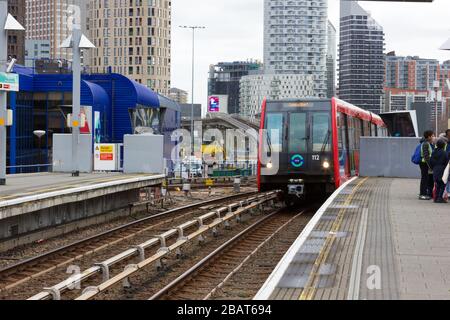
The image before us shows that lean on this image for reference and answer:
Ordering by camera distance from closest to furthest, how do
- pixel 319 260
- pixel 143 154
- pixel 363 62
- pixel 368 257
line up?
1. pixel 319 260
2. pixel 368 257
3. pixel 143 154
4. pixel 363 62

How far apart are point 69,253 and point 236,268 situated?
3.78 m

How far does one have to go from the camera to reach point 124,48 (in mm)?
162750

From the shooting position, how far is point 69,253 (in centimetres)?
1448

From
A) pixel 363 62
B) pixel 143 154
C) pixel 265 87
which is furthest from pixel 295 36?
pixel 143 154

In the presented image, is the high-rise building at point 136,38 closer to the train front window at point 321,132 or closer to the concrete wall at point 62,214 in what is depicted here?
the concrete wall at point 62,214

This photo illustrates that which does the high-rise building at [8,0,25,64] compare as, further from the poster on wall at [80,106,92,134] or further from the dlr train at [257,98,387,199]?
the dlr train at [257,98,387,199]

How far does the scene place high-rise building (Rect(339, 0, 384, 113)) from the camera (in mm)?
132750

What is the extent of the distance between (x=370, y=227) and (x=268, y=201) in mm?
13474

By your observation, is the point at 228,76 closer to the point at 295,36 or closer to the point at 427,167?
the point at 295,36

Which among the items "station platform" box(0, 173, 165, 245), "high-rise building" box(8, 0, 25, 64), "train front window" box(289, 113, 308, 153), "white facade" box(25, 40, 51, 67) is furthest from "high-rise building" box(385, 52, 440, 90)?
"station platform" box(0, 173, 165, 245)

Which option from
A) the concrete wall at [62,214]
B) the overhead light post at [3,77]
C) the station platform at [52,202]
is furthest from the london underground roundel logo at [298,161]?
the overhead light post at [3,77]

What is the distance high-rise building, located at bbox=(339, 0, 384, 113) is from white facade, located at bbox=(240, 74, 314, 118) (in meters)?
17.3
